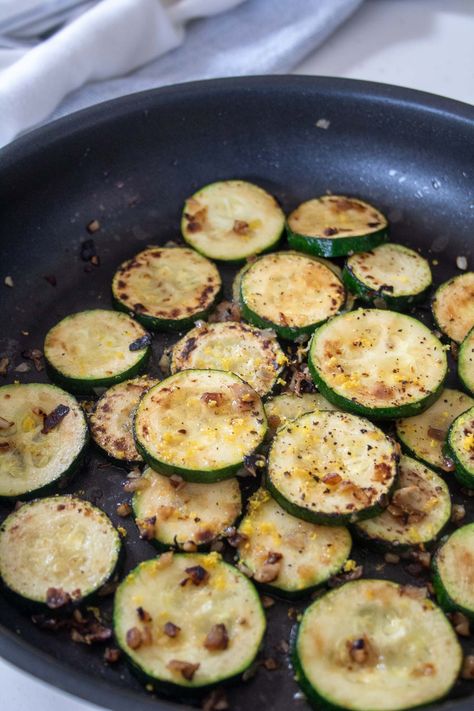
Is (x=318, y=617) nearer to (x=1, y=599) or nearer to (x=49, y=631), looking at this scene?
(x=49, y=631)

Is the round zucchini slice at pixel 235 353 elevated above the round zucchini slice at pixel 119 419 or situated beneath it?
situated beneath

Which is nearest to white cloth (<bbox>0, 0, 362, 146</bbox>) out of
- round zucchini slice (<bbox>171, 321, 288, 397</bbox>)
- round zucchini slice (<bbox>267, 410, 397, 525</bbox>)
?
round zucchini slice (<bbox>171, 321, 288, 397</bbox>)

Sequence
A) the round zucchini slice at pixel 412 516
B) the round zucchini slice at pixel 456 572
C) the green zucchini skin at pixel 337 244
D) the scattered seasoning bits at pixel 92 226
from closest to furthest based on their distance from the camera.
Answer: the round zucchini slice at pixel 456 572 → the round zucchini slice at pixel 412 516 → the green zucchini skin at pixel 337 244 → the scattered seasoning bits at pixel 92 226

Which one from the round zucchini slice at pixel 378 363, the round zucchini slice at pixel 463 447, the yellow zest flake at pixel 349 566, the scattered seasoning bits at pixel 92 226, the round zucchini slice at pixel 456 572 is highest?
the scattered seasoning bits at pixel 92 226

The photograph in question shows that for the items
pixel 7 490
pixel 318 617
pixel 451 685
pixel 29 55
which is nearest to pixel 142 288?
pixel 7 490

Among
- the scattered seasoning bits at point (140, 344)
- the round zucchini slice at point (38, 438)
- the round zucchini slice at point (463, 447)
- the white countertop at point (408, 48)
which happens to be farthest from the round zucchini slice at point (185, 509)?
the white countertop at point (408, 48)

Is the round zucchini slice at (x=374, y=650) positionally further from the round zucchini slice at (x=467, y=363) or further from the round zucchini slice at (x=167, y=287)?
the round zucchini slice at (x=167, y=287)

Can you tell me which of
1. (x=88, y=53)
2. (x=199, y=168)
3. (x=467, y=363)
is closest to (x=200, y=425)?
(x=467, y=363)
